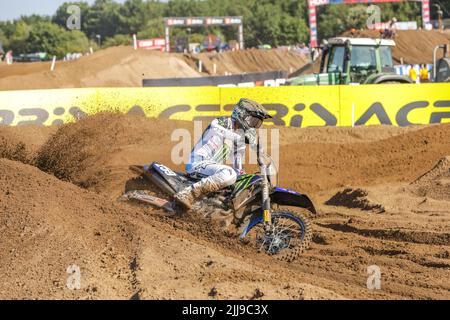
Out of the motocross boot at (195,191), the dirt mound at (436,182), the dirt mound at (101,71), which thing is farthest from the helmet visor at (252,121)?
the dirt mound at (101,71)

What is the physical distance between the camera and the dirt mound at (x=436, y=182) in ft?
32.7

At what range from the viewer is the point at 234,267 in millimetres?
5859

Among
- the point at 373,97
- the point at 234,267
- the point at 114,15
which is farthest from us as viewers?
the point at 114,15

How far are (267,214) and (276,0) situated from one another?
78.3 metres

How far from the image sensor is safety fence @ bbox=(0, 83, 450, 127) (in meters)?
16.2

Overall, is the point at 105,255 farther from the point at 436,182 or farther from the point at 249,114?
the point at 436,182

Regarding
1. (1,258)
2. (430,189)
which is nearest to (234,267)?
(1,258)

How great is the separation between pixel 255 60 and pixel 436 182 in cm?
4361

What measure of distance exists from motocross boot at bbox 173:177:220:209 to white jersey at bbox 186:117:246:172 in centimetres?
31

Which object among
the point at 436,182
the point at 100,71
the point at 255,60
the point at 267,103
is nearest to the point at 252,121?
the point at 436,182

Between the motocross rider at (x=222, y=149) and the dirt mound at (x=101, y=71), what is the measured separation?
17.9 meters

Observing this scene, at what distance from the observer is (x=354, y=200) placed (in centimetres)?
1020

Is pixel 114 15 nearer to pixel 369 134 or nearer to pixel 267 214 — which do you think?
pixel 369 134

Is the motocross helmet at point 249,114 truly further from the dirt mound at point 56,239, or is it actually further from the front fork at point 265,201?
the dirt mound at point 56,239
